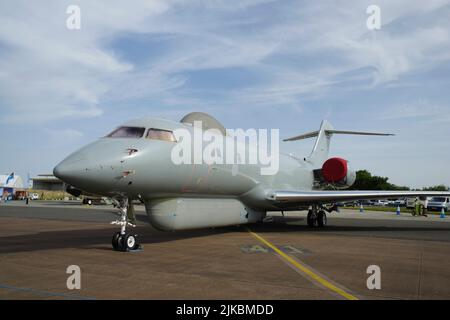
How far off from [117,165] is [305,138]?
20.3 meters

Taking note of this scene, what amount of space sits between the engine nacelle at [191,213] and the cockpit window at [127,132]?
1.91 metres

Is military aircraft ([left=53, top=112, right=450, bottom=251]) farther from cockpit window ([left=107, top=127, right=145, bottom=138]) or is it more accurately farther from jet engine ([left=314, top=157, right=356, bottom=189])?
jet engine ([left=314, top=157, right=356, bottom=189])

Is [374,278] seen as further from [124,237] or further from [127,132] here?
[127,132]

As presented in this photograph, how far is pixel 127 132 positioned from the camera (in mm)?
9891

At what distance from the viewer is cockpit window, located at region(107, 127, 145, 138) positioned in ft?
32.0

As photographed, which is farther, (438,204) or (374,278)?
(438,204)

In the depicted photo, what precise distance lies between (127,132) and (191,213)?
3.09 m

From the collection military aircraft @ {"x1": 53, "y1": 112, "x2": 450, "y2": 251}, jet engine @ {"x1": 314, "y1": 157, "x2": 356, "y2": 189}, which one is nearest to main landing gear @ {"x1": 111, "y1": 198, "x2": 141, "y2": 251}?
military aircraft @ {"x1": 53, "y1": 112, "x2": 450, "y2": 251}

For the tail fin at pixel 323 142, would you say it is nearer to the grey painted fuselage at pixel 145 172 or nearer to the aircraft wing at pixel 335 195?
the aircraft wing at pixel 335 195

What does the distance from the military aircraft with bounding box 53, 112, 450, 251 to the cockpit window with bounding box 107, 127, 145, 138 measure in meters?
0.02

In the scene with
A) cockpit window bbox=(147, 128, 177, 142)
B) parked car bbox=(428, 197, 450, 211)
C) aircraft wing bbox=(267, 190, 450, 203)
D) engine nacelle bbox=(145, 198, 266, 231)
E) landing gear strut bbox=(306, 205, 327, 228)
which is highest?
cockpit window bbox=(147, 128, 177, 142)

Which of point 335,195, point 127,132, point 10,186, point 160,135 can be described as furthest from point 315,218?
point 10,186
